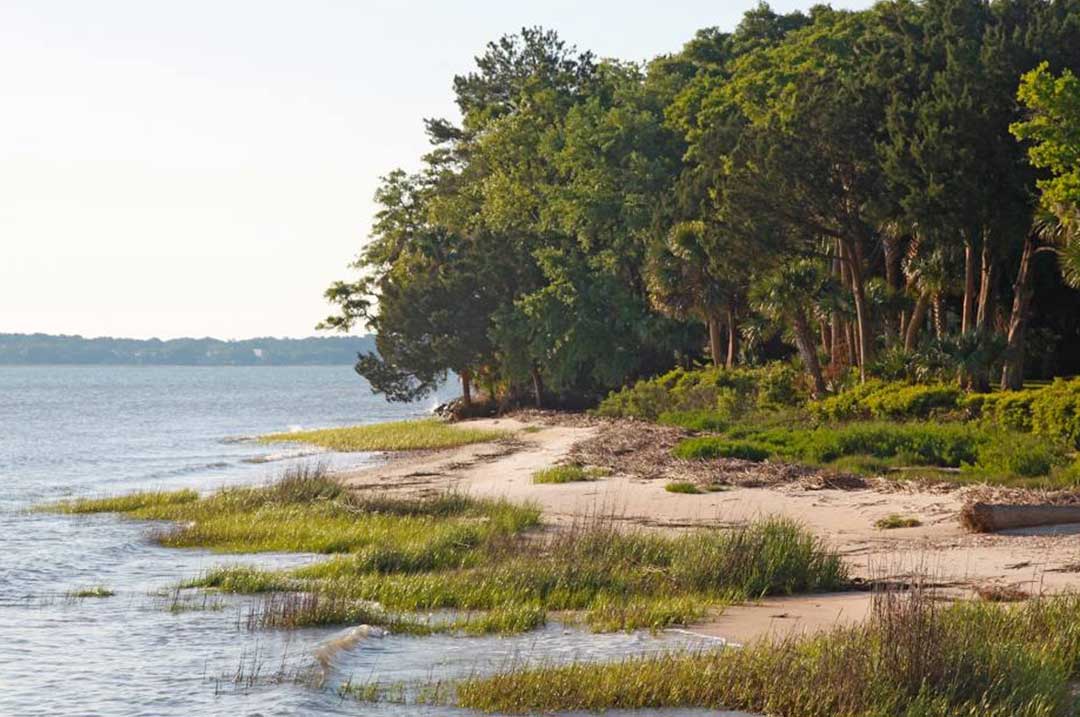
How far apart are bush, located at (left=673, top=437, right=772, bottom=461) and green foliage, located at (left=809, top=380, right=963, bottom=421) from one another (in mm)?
5603

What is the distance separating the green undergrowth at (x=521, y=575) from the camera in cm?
1891

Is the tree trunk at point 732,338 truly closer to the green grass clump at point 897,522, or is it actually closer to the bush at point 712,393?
the bush at point 712,393

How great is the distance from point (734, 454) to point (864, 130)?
60.5 ft

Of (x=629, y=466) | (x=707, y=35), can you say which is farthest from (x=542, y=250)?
(x=629, y=466)

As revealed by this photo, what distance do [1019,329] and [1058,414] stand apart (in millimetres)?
12421

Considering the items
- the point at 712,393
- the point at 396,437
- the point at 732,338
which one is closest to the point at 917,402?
the point at 712,393

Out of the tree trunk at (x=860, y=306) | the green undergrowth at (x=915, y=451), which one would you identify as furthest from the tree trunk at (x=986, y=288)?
the green undergrowth at (x=915, y=451)

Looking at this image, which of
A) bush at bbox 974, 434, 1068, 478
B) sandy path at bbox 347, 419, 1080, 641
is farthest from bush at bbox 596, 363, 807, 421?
bush at bbox 974, 434, 1068, 478

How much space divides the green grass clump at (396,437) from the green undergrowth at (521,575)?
31583 mm

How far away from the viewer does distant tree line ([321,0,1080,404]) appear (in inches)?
1783

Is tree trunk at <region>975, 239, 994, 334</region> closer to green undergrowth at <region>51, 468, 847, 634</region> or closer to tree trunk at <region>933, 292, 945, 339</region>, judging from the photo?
tree trunk at <region>933, 292, 945, 339</region>

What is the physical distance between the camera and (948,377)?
44.4 meters

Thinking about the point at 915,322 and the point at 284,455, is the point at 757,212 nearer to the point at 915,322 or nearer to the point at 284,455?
the point at 915,322

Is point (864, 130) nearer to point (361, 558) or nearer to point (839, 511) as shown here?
point (839, 511)
